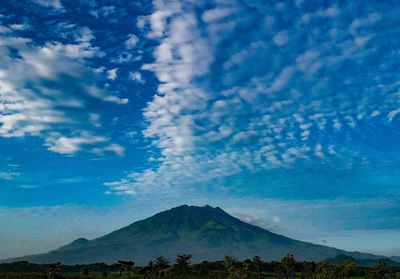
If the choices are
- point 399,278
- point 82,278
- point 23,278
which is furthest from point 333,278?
point 23,278

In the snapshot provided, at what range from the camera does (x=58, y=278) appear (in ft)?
653

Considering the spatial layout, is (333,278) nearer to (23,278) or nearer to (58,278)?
Answer: (58,278)

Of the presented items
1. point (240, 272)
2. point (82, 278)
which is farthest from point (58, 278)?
point (240, 272)

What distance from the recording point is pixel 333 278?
187250 mm

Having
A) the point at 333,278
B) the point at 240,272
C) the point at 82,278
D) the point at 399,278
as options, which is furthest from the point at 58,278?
the point at 399,278

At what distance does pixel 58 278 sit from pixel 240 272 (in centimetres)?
7461

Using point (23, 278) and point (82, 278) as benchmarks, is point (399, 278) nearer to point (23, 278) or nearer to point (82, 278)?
point (82, 278)

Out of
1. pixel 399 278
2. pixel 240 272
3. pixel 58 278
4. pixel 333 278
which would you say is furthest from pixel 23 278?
pixel 399 278

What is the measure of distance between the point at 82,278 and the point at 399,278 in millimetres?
130407

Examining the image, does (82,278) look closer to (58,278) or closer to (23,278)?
(58,278)

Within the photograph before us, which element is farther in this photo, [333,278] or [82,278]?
[82,278]

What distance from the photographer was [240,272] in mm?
197500

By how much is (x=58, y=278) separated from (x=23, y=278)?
44.7ft

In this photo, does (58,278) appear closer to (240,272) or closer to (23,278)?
(23,278)
